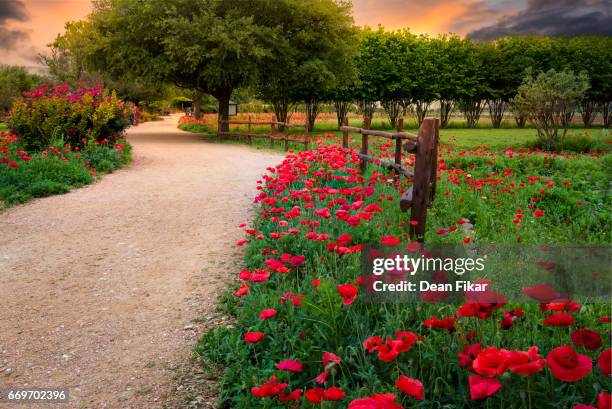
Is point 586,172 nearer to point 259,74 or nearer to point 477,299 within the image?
point 477,299

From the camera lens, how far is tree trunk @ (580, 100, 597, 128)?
33.7m

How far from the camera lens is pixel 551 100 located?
611 inches

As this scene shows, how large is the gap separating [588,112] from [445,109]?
11.1 metres

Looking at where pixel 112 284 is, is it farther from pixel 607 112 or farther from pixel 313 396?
pixel 607 112

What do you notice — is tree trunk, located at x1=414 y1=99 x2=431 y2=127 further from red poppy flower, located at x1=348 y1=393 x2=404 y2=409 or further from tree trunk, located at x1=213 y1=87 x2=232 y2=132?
red poppy flower, located at x1=348 y1=393 x2=404 y2=409

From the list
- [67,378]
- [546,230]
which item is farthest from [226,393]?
[546,230]

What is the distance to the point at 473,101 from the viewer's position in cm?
3281

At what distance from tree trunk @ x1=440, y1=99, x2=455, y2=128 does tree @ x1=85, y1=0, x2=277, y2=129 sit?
54.4 ft

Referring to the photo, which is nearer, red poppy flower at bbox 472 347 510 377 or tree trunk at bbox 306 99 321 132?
red poppy flower at bbox 472 347 510 377

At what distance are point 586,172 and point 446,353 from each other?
856 cm

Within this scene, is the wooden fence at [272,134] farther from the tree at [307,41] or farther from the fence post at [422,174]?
the fence post at [422,174]

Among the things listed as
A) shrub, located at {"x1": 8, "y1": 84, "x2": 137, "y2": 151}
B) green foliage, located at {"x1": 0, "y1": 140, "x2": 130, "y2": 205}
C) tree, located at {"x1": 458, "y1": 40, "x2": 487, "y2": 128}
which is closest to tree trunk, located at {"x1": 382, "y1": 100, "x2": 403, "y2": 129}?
tree, located at {"x1": 458, "y1": 40, "x2": 487, "y2": 128}

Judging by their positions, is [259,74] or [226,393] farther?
[259,74]

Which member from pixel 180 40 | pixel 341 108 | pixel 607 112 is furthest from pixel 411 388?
pixel 607 112
